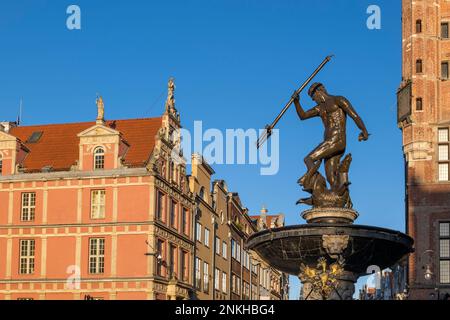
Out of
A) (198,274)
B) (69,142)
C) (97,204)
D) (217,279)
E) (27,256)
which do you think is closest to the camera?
(97,204)

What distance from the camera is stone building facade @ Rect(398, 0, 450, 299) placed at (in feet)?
157

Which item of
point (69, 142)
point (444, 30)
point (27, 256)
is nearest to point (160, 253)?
point (27, 256)

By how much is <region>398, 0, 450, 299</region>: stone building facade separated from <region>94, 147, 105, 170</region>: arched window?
59.6 feet

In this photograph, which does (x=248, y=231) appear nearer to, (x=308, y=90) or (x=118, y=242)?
(x=118, y=242)

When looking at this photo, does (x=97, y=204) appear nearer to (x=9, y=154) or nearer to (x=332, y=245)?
(x=9, y=154)

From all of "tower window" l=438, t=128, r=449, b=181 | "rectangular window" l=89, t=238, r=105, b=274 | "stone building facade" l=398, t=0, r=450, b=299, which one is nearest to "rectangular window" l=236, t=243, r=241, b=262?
"rectangular window" l=89, t=238, r=105, b=274

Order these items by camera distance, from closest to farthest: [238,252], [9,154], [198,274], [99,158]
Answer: [99,158], [9,154], [198,274], [238,252]

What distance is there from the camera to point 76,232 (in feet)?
165

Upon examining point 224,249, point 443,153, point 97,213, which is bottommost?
point 224,249

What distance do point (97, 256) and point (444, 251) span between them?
66.0 feet

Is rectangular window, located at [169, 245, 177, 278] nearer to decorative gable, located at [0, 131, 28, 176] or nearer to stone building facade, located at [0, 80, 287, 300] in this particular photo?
stone building facade, located at [0, 80, 287, 300]

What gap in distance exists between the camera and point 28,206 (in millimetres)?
51906

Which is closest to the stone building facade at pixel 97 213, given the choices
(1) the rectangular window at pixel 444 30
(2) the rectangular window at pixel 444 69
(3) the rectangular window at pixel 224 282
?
(3) the rectangular window at pixel 224 282
